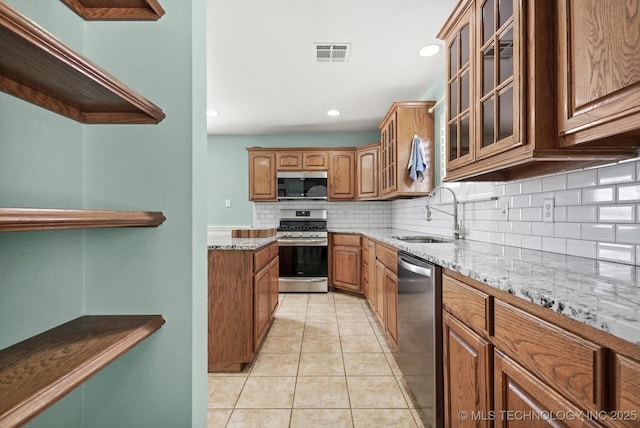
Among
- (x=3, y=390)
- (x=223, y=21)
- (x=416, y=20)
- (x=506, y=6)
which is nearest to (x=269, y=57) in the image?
(x=223, y=21)

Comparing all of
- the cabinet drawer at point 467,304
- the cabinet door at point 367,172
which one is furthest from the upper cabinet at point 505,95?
the cabinet door at point 367,172

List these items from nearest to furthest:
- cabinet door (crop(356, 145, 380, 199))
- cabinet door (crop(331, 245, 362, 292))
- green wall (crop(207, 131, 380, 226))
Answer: cabinet door (crop(331, 245, 362, 292)), cabinet door (crop(356, 145, 380, 199)), green wall (crop(207, 131, 380, 226))

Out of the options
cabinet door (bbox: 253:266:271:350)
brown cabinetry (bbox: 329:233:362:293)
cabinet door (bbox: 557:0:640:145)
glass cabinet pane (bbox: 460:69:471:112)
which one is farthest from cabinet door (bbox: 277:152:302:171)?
cabinet door (bbox: 557:0:640:145)

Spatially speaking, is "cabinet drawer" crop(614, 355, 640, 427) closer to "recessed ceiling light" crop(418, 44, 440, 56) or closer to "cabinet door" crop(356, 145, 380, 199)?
"recessed ceiling light" crop(418, 44, 440, 56)

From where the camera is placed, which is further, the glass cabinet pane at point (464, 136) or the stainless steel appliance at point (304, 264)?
the stainless steel appliance at point (304, 264)

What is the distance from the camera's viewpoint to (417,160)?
3.12m

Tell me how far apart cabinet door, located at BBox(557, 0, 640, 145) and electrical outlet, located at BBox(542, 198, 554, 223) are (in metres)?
0.53

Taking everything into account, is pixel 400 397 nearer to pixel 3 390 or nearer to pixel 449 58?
pixel 3 390

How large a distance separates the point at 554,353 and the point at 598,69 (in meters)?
0.80

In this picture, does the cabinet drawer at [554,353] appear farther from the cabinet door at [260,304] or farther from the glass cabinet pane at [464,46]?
the cabinet door at [260,304]

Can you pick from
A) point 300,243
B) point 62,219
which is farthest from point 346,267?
point 62,219

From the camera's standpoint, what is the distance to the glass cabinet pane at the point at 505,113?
4.21ft

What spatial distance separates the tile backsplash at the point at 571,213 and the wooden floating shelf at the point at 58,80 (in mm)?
1657

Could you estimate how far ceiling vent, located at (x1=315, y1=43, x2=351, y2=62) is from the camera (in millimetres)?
2602
